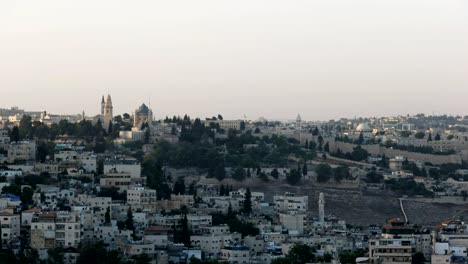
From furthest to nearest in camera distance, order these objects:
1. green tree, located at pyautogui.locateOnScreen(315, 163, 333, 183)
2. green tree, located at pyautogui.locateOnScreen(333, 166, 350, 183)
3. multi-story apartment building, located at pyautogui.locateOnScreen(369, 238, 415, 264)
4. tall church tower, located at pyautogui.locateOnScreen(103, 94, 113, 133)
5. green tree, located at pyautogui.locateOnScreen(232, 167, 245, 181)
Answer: tall church tower, located at pyautogui.locateOnScreen(103, 94, 113, 133) → green tree, located at pyautogui.locateOnScreen(333, 166, 350, 183) → green tree, located at pyautogui.locateOnScreen(315, 163, 333, 183) → green tree, located at pyautogui.locateOnScreen(232, 167, 245, 181) → multi-story apartment building, located at pyautogui.locateOnScreen(369, 238, 415, 264)

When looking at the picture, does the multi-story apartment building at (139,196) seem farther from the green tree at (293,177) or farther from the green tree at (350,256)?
the green tree at (293,177)

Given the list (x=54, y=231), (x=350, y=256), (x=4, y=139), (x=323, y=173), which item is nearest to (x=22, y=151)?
(x=4, y=139)

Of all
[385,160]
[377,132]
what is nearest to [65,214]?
[385,160]

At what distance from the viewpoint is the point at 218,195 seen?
55.1 meters

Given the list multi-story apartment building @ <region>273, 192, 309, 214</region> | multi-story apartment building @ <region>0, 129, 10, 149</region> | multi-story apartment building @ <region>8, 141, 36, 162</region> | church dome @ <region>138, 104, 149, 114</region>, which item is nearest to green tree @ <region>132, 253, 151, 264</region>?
multi-story apartment building @ <region>273, 192, 309, 214</region>

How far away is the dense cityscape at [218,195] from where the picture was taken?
41281 mm

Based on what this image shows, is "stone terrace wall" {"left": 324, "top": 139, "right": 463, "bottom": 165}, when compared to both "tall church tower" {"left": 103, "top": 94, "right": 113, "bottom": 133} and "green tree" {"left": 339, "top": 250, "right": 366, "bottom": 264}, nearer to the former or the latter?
"tall church tower" {"left": 103, "top": 94, "right": 113, "bottom": 133}

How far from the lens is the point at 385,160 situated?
254 feet

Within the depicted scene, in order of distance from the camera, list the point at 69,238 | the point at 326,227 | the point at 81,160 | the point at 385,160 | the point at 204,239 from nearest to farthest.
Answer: the point at 69,238
the point at 204,239
the point at 326,227
the point at 81,160
the point at 385,160

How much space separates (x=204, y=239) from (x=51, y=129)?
959 inches

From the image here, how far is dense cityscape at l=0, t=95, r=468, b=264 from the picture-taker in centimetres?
4128

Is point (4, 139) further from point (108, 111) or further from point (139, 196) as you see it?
point (108, 111)

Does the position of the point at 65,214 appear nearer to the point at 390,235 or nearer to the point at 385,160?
the point at 390,235

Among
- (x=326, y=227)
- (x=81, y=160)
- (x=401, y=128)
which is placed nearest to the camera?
(x=326, y=227)
